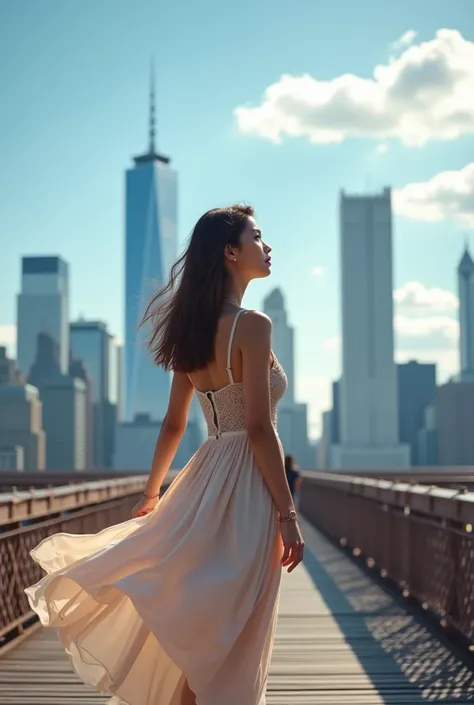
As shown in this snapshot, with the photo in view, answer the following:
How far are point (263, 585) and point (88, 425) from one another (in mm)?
189215

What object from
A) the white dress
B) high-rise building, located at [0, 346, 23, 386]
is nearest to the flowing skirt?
the white dress

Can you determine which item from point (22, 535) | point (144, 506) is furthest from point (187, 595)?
point (22, 535)

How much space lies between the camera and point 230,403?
3.64 meters

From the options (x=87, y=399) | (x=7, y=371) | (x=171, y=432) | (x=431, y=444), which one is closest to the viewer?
(x=171, y=432)

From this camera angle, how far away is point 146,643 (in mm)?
3596

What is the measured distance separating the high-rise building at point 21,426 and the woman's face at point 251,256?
473 feet

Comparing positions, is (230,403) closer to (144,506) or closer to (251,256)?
(251,256)

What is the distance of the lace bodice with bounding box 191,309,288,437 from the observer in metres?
3.62

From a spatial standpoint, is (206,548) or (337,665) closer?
(206,548)

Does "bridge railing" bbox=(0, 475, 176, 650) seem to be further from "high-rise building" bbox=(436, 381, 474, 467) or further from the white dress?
"high-rise building" bbox=(436, 381, 474, 467)

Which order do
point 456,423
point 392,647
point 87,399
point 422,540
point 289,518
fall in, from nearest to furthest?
point 289,518 → point 392,647 → point 422,540 → point 456,423 → point 87,399

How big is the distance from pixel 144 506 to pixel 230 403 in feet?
2.17

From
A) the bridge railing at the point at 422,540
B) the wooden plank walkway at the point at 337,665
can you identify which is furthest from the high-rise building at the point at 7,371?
the wooden plank walkway at the point at 337,665

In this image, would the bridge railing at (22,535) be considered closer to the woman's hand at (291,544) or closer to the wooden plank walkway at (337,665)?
the wooden plank walkway at (337,665)
